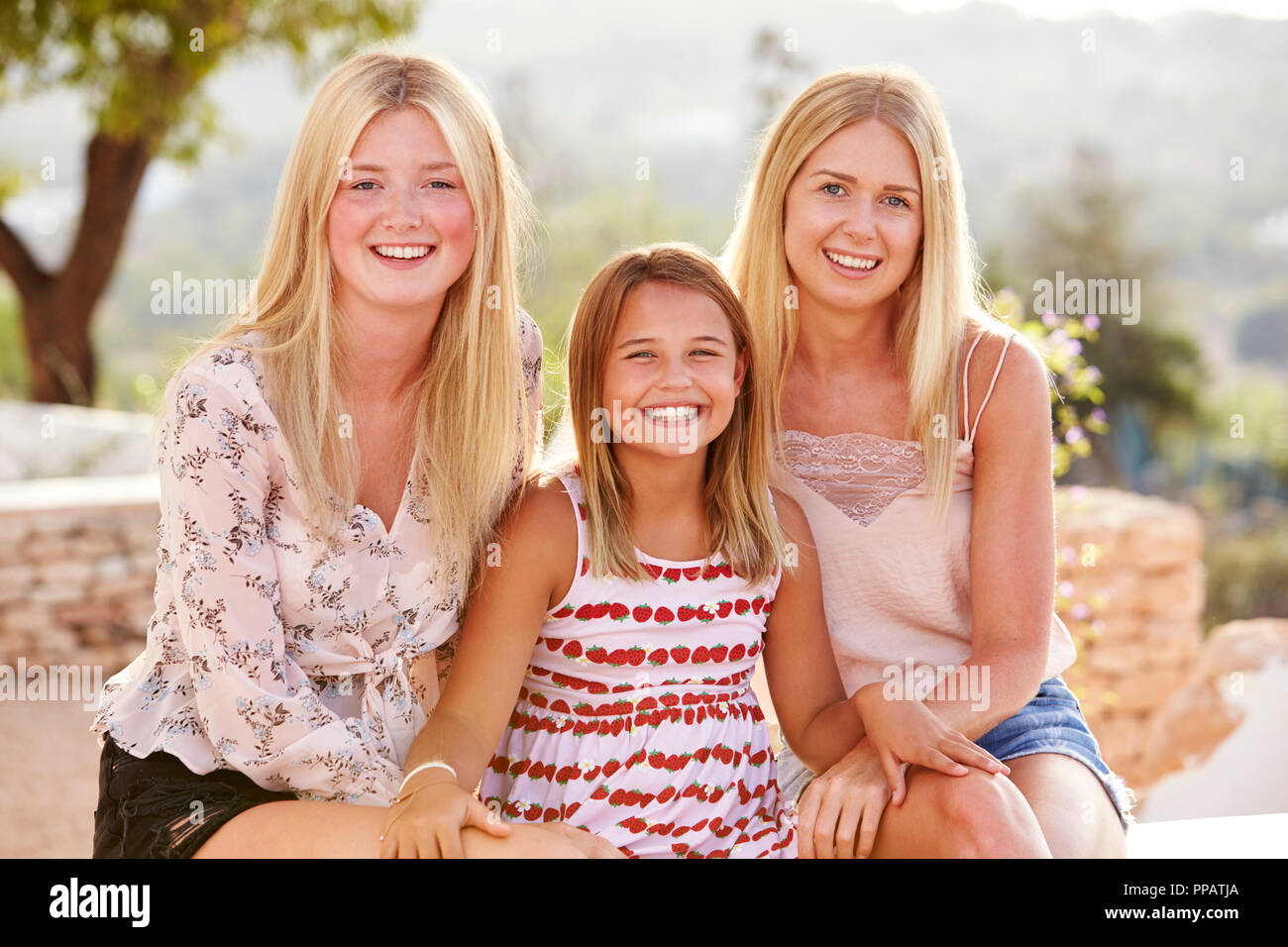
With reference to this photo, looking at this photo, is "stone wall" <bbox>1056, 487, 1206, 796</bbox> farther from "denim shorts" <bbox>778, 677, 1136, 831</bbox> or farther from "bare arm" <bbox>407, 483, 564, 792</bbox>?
"bare arm" <bbox>407, 483, 564, 792</bbox>

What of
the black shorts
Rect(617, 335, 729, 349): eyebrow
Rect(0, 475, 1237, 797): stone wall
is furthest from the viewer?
Rect(0, 475, 1237, 797): stone wall

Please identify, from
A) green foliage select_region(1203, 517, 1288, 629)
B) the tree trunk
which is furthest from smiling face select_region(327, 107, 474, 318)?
the tree trunk

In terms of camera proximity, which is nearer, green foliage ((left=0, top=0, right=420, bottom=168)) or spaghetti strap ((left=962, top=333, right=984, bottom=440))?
spaghetti strap ((left=962, top=333, right=984, bottom=440))

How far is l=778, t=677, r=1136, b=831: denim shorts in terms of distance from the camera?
2453 millimetres

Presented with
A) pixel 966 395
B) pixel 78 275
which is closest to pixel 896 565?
pixel 966 395

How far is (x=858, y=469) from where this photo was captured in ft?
8.63

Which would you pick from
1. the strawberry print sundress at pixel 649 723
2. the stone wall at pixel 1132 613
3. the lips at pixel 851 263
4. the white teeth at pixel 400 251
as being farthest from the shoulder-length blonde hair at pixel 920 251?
the stone wall at pixel 1132 613

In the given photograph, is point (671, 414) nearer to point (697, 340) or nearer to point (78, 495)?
point (697, 340)

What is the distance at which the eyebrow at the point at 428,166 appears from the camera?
2279mm

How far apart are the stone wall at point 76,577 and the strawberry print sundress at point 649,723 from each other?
388 cm

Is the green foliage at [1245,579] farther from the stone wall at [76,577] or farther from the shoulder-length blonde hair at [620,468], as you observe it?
the shoulder-length blonde hair at [620,468]

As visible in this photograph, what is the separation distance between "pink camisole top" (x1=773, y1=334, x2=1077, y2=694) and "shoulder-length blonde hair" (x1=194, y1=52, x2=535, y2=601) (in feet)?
2.25
